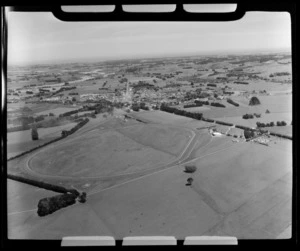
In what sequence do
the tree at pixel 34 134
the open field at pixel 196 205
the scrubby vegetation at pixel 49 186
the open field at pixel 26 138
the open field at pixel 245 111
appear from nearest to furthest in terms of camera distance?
the open field at pixel 26 138 → the open field at pixel 196 205 → the scrubby vegetation at pixel 49 186 → the tree at pixel 34 134 → the open field at pixel 245 111

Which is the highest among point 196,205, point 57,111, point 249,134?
point 57,111

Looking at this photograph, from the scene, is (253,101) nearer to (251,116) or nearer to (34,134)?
(251,116)

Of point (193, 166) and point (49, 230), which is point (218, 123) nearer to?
point (193, 166)

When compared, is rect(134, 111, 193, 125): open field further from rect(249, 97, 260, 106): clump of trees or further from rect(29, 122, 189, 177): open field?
rect(249, 97, 260, 106): clump of trees

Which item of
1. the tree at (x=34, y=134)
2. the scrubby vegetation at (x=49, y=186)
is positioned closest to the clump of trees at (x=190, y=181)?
the scrubby vegetation at (x=49, y=186)

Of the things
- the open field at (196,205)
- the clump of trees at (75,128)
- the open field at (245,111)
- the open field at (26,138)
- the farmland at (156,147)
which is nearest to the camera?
the open field at (26,138)

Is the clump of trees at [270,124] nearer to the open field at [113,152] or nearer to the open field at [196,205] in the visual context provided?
the open field at [196,205]

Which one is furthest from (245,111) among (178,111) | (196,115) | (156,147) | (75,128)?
(75,128)

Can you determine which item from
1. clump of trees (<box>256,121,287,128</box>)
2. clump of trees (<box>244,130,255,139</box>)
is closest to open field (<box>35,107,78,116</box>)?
clump of trees (<box>244,130,255,139</box>)
